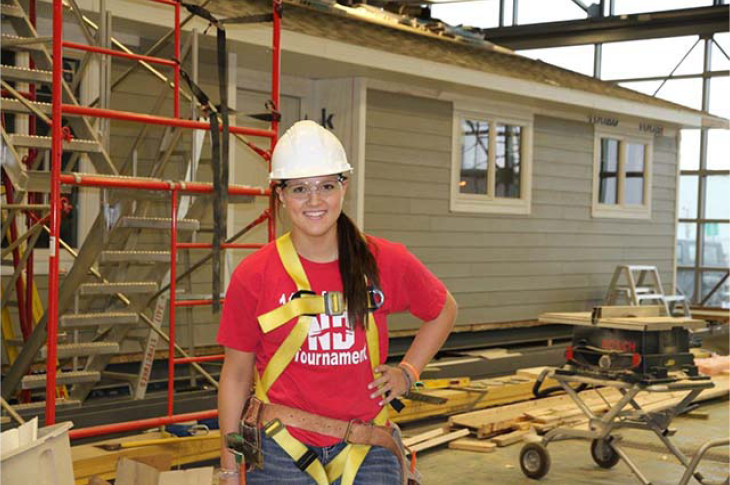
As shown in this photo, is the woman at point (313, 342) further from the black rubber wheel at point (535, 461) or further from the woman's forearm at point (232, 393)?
the black rubber wheel at point (535, 461)

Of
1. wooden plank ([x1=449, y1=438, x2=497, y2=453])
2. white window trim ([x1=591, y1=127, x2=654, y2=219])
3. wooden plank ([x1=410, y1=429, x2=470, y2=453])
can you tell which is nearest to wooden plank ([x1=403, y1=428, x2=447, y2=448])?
wooden plank ([x1=410, y1=429, x2=470, y2=453])

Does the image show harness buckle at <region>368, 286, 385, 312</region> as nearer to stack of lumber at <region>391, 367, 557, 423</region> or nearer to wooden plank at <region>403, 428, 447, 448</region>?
wooden plank at <region>403, 428, 447, 448</region>

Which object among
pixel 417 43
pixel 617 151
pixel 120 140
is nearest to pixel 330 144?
pixel 120 140

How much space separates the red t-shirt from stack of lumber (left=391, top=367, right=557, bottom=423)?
5.80 m

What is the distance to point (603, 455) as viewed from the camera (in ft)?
25.3

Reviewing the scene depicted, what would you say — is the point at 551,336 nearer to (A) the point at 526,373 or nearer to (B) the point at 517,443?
(A) the point at 526,373

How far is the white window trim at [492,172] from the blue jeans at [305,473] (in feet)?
32.1

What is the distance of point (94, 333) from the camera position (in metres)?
8.62

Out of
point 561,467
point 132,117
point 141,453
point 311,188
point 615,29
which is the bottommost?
point 561,467

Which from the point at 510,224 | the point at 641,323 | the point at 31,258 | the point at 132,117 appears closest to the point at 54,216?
the point at 132,117

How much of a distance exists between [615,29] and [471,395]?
14933 mm

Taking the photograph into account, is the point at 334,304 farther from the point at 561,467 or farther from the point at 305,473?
the point at 561,467

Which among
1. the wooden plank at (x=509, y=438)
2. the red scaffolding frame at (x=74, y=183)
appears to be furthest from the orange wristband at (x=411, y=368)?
the wooden plank at (x=509, y=438)

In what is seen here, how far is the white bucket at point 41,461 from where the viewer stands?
377 cm
